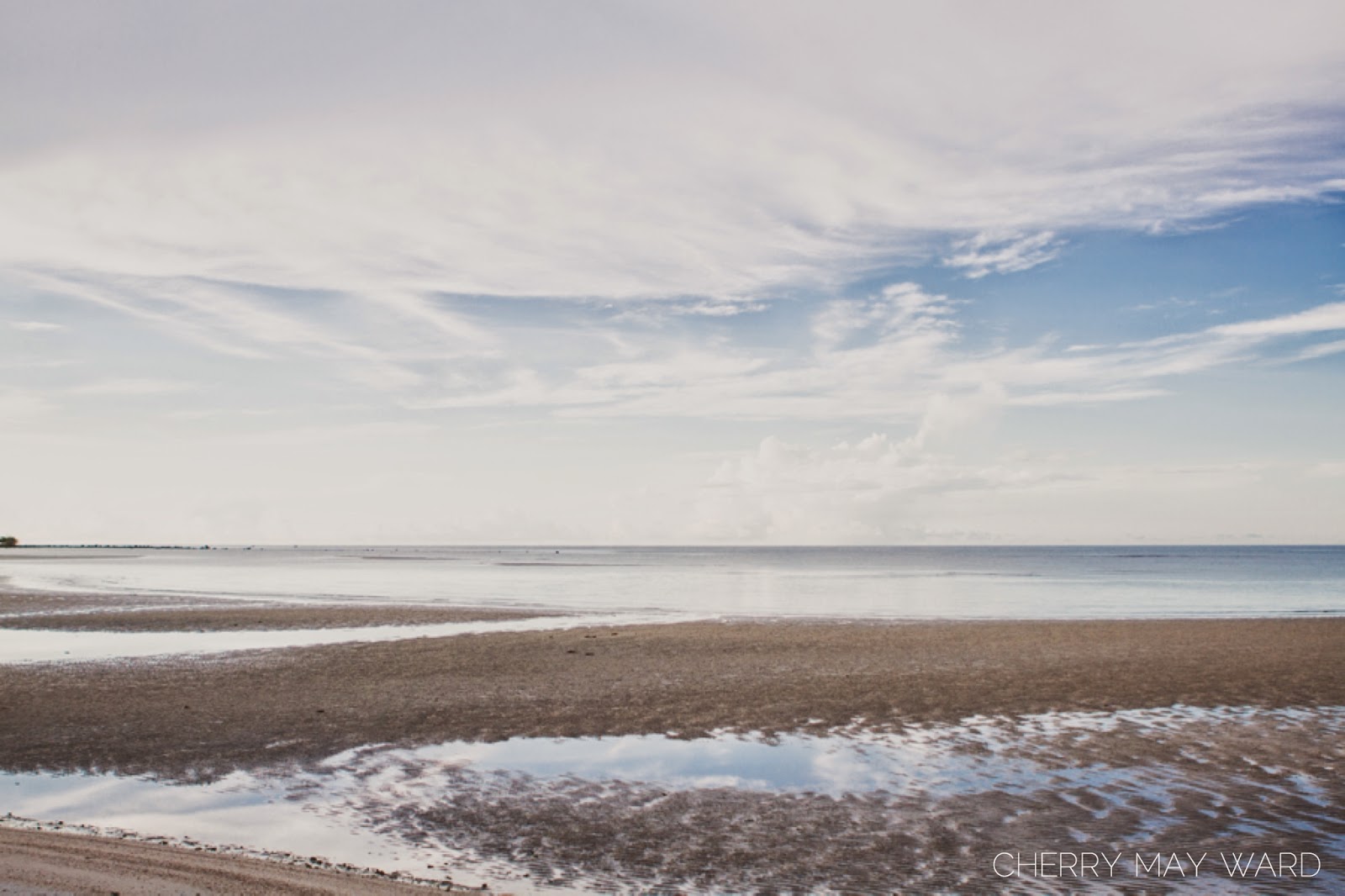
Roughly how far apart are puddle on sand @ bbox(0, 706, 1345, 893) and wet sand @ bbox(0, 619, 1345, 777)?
151cm

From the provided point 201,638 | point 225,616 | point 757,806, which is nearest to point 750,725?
point 757,806

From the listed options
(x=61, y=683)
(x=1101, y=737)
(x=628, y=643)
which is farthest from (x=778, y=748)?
(x=61, y=683)

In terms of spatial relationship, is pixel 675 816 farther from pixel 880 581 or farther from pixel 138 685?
pixel 880 581

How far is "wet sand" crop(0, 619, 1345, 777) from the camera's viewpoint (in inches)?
613

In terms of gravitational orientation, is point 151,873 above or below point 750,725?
above

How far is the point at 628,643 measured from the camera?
29438 mm

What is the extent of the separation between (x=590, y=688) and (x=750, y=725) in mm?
5125

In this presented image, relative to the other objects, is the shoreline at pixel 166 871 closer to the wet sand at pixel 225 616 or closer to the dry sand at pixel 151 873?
the dry sand at pixel 151 873

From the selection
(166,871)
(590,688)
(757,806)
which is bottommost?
(590,688)

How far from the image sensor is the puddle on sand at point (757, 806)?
962 cm

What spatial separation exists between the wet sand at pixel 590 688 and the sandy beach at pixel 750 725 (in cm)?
10

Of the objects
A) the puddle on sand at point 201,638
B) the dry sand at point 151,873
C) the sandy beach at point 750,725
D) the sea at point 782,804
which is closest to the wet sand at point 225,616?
the puddle on sand at point 201,638

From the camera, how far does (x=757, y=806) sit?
11727 millimetres

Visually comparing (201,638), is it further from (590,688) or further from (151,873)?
(151,873)
